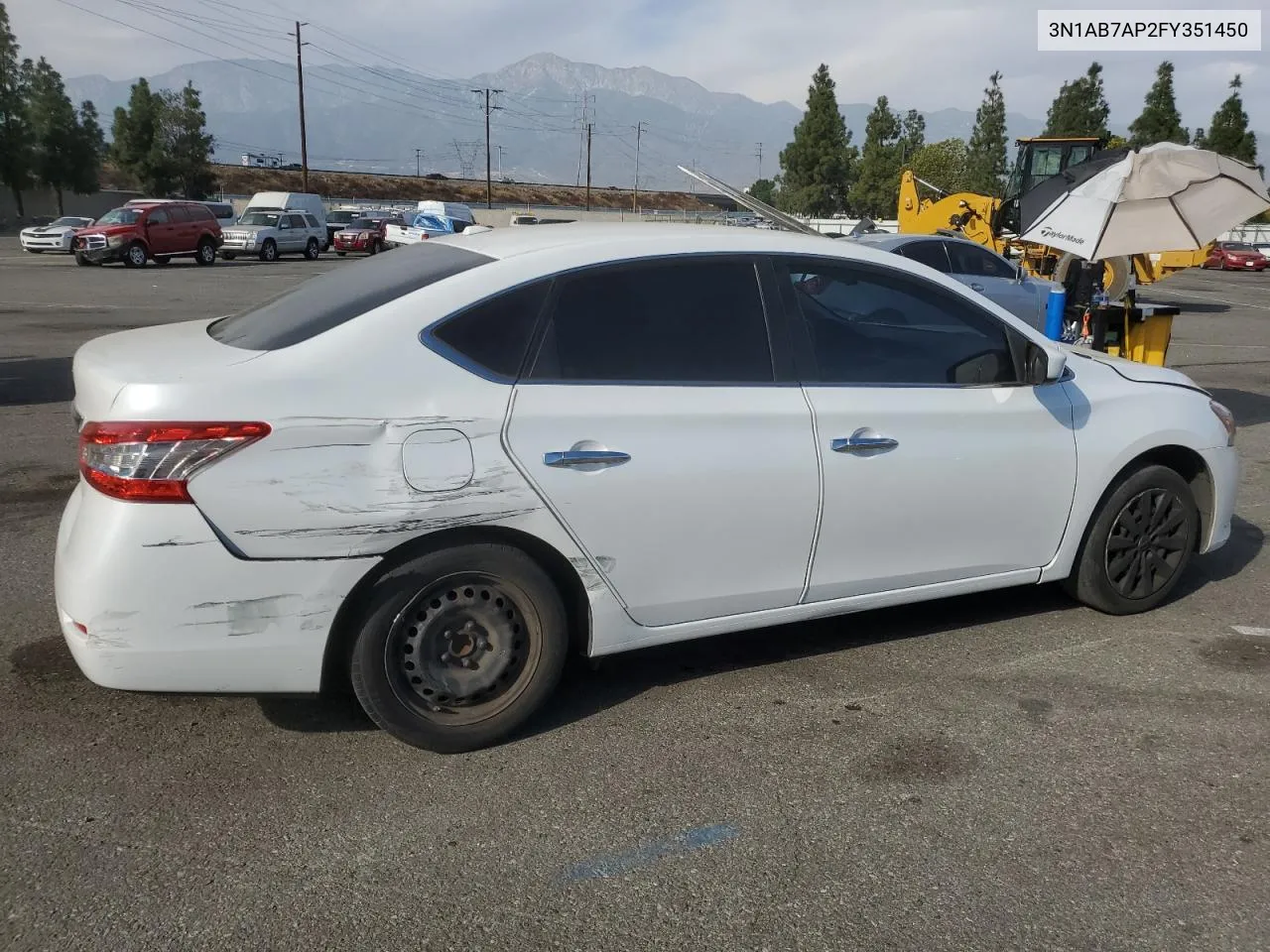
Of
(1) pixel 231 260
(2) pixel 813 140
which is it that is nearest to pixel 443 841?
(1) pixel 231 260

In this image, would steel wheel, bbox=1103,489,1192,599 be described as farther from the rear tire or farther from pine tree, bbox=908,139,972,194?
pine tree, bbox=908,139,972,194

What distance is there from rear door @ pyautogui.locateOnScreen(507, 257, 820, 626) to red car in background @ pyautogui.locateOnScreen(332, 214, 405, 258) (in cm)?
3639

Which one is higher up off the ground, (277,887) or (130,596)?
(130,596)

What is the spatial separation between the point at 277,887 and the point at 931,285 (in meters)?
3.17

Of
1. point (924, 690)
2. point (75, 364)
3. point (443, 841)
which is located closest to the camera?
point (443, 841)

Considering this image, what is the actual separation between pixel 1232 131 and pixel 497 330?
73380 mm

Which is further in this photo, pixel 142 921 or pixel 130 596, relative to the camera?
pixel 130 596

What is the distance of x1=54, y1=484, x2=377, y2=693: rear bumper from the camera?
10.2ft

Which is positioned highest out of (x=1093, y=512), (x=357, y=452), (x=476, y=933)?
(x=357, y=452)

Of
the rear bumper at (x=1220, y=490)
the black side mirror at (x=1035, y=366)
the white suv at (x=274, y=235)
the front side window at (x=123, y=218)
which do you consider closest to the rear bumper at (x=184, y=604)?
the black side mirror at (x=1035, y=366)

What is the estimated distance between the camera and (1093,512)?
4.65 meters

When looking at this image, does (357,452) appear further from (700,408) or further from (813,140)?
(813,140)

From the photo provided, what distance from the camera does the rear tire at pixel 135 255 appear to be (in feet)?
97.4

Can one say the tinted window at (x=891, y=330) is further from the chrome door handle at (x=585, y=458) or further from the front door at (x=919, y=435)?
the chrome door handle at (x=585, y=458)
